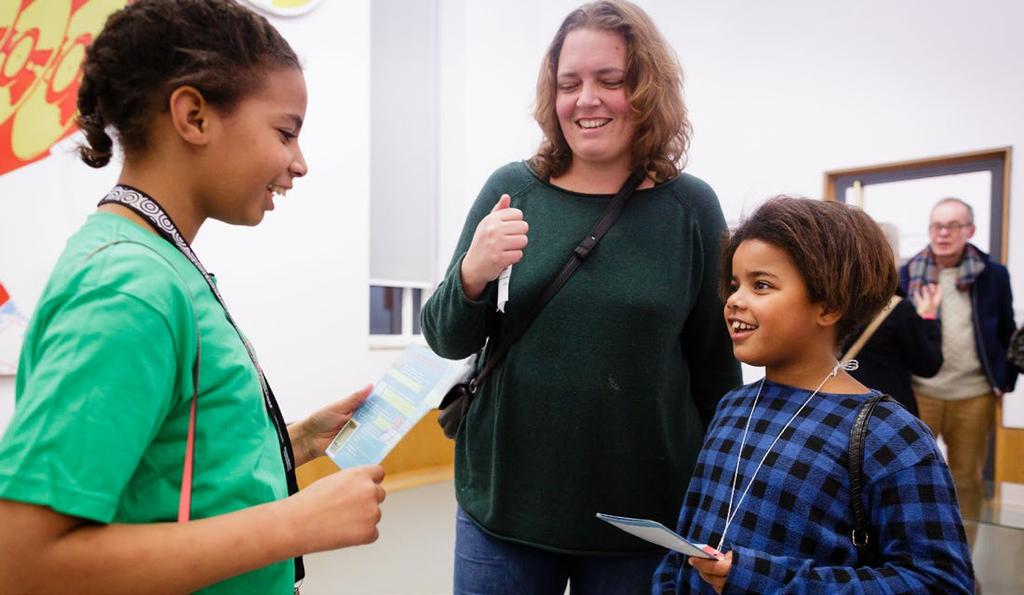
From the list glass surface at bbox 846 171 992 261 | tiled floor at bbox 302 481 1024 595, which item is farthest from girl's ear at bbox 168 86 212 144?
glass surface at bbox 846 171 992 261

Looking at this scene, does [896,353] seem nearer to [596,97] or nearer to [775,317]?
[775,317]

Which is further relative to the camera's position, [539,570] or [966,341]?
[966,341]

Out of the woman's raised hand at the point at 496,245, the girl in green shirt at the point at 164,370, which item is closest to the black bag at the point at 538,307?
the woman's raised hand at the point at 496,245

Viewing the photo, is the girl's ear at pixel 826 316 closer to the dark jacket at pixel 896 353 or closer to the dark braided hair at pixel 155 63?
the dark braided hair at pixel 155 63

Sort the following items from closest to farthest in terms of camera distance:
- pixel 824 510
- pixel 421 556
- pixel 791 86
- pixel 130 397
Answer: pixel 130 397, pixel 824 510, pixel 421 556, pixel 791 86

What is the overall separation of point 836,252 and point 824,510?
442mm

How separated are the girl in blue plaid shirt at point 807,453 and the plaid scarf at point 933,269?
3.17m

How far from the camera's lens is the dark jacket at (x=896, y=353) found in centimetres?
283

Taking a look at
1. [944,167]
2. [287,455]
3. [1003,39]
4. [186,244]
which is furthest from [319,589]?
[1003,39]

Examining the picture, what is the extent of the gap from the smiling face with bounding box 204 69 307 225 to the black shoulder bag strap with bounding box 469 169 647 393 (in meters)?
0.56

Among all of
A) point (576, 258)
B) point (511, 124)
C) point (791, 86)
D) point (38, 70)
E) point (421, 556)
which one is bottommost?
point (421, 556)

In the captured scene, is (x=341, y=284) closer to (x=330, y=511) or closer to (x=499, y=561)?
(x=499, y=561)

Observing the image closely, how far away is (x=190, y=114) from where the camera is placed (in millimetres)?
789

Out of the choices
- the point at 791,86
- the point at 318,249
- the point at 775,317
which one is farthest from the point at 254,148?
the point at 791,86
